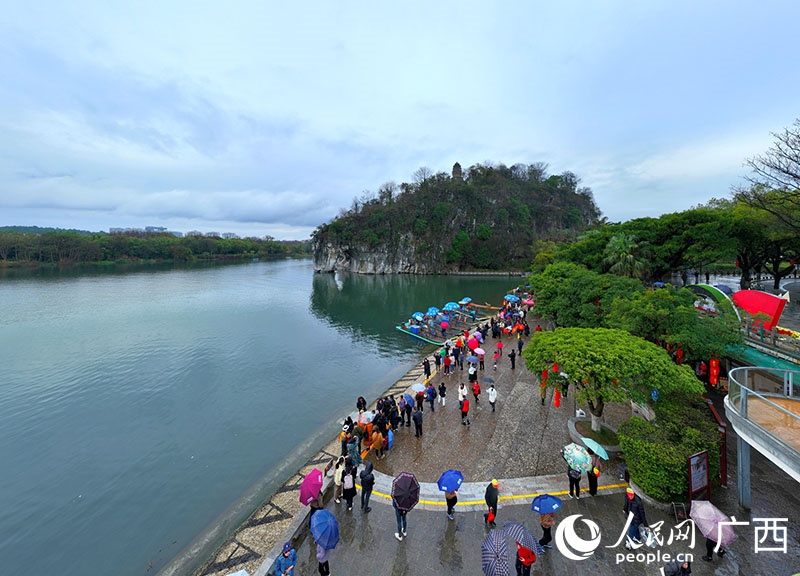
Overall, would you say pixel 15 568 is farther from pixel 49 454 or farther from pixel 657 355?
pixel 657 355

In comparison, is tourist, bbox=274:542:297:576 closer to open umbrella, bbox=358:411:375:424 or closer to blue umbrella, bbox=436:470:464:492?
blue umbrella, bbox=436:470:464:492

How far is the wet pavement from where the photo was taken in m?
6.54

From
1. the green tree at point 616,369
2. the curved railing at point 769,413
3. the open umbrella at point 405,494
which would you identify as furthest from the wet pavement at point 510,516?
the green tree at point 616,369

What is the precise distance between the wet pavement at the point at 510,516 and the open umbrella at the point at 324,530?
3.03 ft

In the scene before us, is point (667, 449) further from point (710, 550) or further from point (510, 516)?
point (510, 516)

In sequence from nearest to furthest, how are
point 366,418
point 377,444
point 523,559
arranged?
point 523,559
point 377,444
point 366,418

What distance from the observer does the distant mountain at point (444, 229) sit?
90.7 m

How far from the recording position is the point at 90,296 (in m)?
49.8

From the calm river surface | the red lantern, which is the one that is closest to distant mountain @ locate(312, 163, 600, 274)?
the calm river surface

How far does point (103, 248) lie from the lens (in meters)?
106

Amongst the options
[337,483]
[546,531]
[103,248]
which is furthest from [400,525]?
[103,248]

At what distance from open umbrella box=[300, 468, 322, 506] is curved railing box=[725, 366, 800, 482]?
876cm

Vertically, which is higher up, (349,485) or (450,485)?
(450,485)

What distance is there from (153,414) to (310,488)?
1369cm
